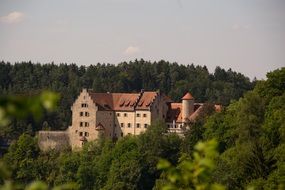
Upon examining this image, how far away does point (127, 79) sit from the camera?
14688 centimetres

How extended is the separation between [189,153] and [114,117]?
15.7 meters

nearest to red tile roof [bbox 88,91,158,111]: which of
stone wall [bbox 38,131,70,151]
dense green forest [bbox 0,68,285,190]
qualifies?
stone wall [bbox 38,131,70,151]

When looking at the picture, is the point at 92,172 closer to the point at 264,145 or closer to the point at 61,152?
the point at 61,152

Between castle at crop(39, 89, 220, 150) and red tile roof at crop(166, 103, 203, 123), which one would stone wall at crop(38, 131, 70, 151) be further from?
red tile roof at crop(166, 103, 203, 123)

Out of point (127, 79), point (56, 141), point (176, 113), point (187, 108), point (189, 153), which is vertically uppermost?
point (127, 79)

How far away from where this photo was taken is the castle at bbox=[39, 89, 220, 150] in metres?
83.0

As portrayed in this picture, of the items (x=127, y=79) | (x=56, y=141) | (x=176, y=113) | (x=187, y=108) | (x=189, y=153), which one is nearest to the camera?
(x=189, y=153)

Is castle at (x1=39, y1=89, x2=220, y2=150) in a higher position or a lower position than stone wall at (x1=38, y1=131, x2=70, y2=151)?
higher

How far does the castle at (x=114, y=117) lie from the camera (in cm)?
8300

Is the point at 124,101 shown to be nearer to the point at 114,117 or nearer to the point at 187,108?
the point at 114,117

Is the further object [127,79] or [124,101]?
[127,79]

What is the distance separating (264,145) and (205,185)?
51300mm

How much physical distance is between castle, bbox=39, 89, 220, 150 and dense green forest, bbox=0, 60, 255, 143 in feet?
137

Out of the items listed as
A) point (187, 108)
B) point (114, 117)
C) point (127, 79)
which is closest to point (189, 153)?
point (187, 108)
